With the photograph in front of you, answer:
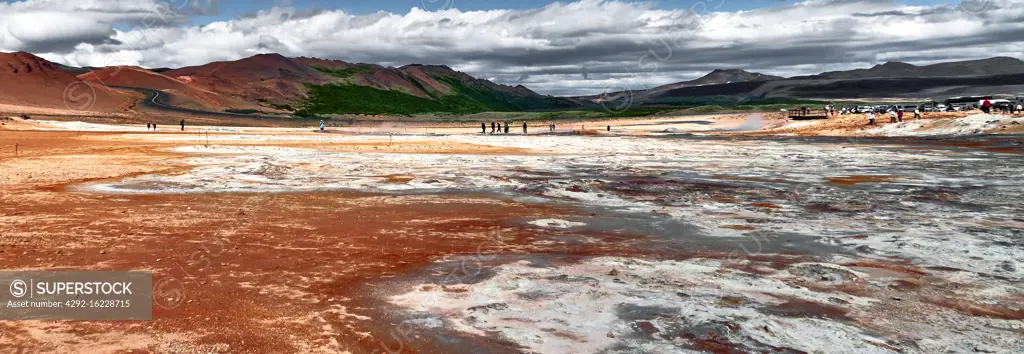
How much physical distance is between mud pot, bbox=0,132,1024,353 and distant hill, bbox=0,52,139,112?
431 feet

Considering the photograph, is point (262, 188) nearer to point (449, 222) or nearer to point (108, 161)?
point (449, 222)

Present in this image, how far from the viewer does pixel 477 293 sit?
31.0ft

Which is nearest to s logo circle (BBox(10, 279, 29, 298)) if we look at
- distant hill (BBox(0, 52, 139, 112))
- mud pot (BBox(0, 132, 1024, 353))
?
mud pot (BBox(0, 132, 1024, 353))

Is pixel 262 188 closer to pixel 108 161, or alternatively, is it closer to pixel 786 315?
pixel 108 161

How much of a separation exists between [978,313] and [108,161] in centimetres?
2985

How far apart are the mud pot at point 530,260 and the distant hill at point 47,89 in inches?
5177

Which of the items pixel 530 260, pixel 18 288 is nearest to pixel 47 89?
pixel 18 288

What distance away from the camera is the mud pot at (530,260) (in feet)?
25.3

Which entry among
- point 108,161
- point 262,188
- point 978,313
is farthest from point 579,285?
point 108,161

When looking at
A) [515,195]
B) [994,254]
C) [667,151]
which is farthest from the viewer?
[667,151]

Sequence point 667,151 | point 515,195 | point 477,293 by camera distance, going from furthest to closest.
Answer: point 667,151 < point 515,195 < point 477,293

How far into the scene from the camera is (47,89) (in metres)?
165

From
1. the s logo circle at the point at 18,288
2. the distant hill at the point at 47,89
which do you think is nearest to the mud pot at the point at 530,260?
the s logo circle at the point at 18,288

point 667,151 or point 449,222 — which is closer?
point 449,222
